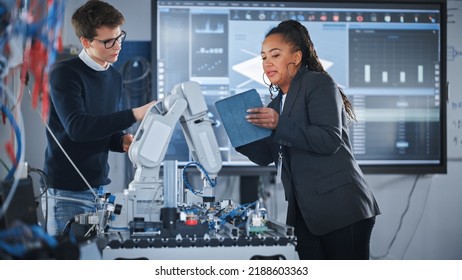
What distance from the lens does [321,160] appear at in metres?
1.95

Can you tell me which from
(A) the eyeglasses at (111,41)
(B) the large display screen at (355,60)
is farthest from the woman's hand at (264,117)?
(B) the large display screen at (355,60)

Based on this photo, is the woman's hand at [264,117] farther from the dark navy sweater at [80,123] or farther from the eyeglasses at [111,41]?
the eyeglasses at [111,41]

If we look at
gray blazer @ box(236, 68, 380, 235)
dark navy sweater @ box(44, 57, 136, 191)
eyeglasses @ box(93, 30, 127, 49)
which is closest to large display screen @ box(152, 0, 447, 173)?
dark navy sweater @ box(44, 57, 136, 191)

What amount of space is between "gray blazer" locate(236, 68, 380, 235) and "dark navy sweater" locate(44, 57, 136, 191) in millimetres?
554

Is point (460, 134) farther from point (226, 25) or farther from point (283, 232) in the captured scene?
point (283, 232)

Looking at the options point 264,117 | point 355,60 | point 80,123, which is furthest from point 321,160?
point 355,60

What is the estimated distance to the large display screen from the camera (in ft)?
11.3

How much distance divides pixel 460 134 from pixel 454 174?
24 cm
